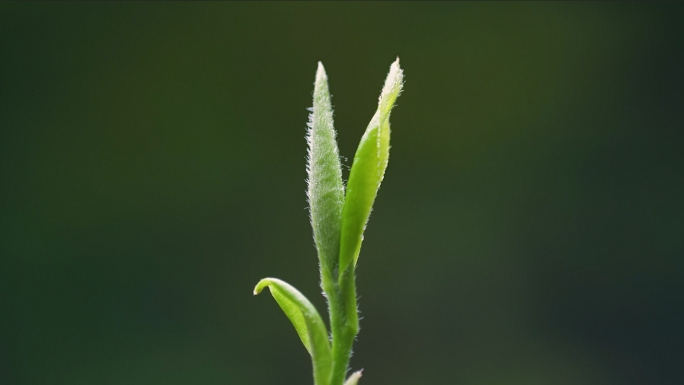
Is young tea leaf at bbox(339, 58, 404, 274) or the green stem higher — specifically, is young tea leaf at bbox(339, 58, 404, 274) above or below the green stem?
above

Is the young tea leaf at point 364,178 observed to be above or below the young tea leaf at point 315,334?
above

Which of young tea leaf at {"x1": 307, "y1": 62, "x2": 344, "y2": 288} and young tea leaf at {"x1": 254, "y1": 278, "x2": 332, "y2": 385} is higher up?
young tea leaf at {"x1": 307, "y1": 62, "x2": 344, "y2": 288}

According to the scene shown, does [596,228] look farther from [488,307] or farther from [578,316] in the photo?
[488,307]
